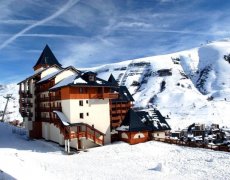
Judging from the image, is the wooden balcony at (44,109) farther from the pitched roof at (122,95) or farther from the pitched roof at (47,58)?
the pitched roof at (122,95)

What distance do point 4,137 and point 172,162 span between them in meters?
34.0

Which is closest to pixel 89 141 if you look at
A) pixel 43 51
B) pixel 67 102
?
pixel 67 102

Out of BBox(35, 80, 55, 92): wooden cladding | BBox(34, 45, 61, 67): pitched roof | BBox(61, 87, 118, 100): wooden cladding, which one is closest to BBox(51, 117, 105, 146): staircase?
BBox(61, 87, 118, 100): wooden cladding

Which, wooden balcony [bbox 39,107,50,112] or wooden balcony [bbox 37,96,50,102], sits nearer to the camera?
wooden balcony [bbox 39,107,50,112]

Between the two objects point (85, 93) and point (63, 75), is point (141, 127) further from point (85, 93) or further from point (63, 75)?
point (63, 75)

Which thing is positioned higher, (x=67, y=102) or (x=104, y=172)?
(x=67, y=102)

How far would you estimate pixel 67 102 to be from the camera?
4434 cm

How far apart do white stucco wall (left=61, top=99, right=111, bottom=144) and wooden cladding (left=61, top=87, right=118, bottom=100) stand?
2.12 ft

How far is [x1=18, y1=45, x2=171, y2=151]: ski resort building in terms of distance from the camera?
4397 cm

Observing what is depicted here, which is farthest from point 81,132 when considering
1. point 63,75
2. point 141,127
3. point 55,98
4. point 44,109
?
point 44,109

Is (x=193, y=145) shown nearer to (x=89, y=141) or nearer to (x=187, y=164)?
(x=187, y=164)

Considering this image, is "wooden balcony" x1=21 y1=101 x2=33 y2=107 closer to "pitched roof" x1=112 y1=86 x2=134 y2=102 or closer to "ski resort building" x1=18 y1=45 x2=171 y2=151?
"ski resort building" x1=18 y1=45 x2=171 y2=151

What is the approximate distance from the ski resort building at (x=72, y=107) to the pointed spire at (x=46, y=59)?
289 centimetres

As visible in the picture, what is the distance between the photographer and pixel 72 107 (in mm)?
43844
